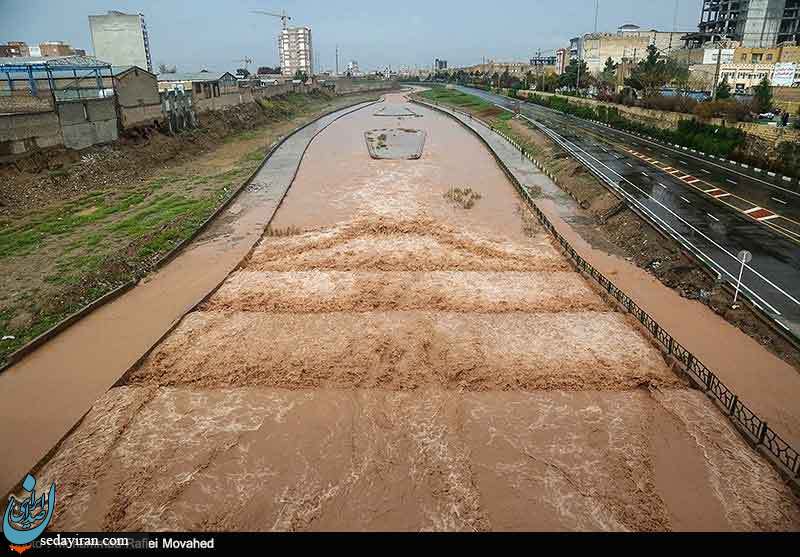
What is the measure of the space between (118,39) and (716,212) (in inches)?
2823

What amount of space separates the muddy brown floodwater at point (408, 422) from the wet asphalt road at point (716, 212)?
15.8 feet

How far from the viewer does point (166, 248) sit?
69.4 feet

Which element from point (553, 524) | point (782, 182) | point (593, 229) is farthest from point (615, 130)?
point (553, 524)

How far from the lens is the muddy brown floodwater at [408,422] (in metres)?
9.55

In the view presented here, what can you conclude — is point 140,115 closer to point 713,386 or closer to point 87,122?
point 87,122

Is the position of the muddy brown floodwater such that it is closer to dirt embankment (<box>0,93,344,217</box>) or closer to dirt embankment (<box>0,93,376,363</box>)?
dirt embankment (<box>0,93,376,363</box>)

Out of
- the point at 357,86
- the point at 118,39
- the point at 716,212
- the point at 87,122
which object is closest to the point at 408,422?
the point at 716,212

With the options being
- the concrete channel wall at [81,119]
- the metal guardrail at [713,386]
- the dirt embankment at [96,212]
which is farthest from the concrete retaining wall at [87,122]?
the metal guardrail at [713,386]

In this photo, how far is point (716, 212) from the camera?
23.7 meters

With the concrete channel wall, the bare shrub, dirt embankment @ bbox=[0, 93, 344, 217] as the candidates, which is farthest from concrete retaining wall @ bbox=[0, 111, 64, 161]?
the bare shrub

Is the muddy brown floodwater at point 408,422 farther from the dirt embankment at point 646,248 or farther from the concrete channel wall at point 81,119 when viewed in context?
the concrete channel wall at point 81,119

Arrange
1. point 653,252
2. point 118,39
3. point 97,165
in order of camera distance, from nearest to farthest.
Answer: point 653,252, point 97,165, point 118,39

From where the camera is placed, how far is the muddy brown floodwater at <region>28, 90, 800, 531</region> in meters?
9.55

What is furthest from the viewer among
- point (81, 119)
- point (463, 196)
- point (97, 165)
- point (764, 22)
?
point (764, 22)
